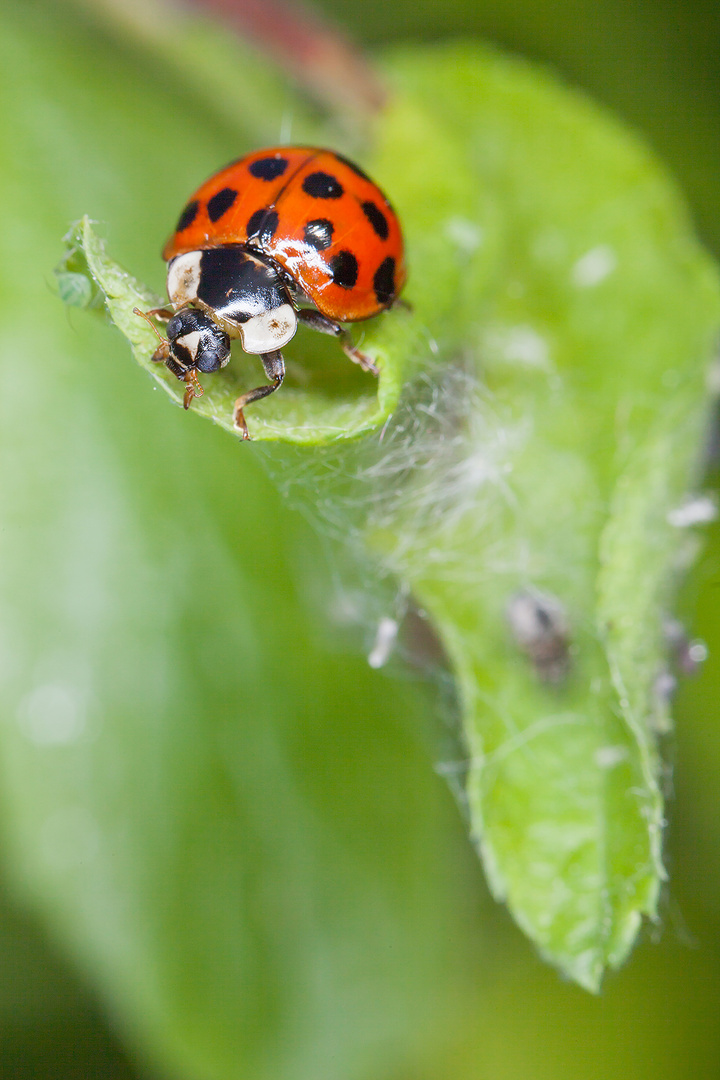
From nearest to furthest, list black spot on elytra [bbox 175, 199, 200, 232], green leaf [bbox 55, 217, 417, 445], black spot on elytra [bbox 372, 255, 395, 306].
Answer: green leaf [bbox 55, 217, 417, 445] < black spot on elytra [bbox 372, 255, 395, 306] < black spot on elytra [bbox 175, 199, 200, 232]

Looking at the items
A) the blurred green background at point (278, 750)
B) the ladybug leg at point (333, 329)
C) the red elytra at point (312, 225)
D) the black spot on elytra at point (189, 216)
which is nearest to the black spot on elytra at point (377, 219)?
the red elytra at point (312, 225)

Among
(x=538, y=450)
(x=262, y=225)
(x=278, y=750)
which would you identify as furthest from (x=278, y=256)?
(x=278, y=750)

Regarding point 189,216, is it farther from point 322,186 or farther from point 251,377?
point 251,377

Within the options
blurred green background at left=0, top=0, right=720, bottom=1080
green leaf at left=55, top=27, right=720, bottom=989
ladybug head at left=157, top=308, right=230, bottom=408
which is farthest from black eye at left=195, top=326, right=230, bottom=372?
blurred green background at left=0, top=0, right=720, bottom=1080

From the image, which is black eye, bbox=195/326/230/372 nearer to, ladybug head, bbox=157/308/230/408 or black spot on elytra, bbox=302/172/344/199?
ladybug head, bbox=157/308/230/408

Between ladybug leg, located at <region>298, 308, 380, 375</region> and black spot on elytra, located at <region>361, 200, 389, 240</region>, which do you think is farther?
black spot on elytra, located at <region>361, 200, 389, 240</region>

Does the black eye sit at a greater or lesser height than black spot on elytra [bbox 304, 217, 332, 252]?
lesser

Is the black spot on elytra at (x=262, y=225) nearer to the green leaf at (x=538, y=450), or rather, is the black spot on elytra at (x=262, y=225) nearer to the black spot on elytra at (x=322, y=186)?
the black spot on elytra at (x=322, y=186)

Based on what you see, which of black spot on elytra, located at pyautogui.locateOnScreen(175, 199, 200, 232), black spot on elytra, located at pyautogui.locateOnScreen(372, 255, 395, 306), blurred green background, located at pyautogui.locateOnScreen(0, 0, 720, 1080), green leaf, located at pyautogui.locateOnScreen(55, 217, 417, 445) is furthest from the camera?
blurred green background, located at pyautogui.locateOnScreen(0, 0, 720, 1080)
